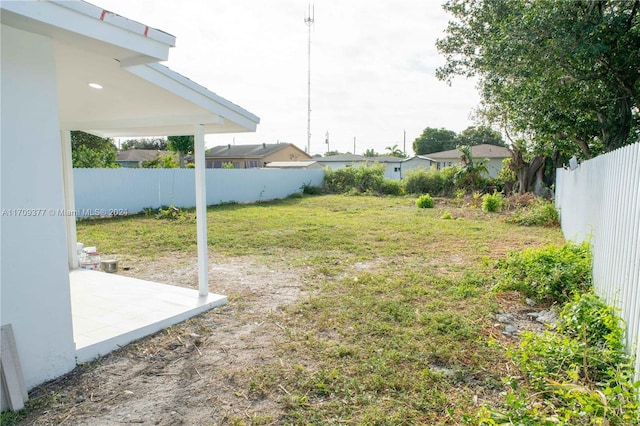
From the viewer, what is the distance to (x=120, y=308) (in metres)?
4.46

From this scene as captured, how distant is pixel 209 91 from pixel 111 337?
2630mm

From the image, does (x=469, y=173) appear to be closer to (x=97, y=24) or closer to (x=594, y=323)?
(x=594, y=323)

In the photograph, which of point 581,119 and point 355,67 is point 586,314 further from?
point 355,67

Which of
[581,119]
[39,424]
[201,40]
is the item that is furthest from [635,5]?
[39,424]

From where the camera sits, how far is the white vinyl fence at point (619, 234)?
2.67 m

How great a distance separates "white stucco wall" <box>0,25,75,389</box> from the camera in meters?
Answer: 2.75

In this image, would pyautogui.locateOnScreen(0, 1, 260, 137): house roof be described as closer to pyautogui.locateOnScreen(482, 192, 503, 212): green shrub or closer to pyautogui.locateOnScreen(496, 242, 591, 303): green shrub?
pyautogui.locateOnScreen(496, 242, 591, 303): green shrub

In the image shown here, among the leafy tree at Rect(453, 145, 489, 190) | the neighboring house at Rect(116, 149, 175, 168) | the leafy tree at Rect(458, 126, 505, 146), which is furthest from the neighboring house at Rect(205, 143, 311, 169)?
the leafy tree at Rect(453, 145, 489, 190)

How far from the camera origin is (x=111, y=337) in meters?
3.69

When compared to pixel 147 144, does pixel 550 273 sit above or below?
below

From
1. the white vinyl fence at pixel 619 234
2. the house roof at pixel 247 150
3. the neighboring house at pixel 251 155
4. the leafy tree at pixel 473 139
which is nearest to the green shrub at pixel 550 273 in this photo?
the white vinyl fence at pixel 619 234

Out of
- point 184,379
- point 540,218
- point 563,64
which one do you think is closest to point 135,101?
point 184,379

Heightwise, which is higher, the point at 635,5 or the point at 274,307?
the point at 635,5

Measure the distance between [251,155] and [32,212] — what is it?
39.9m
